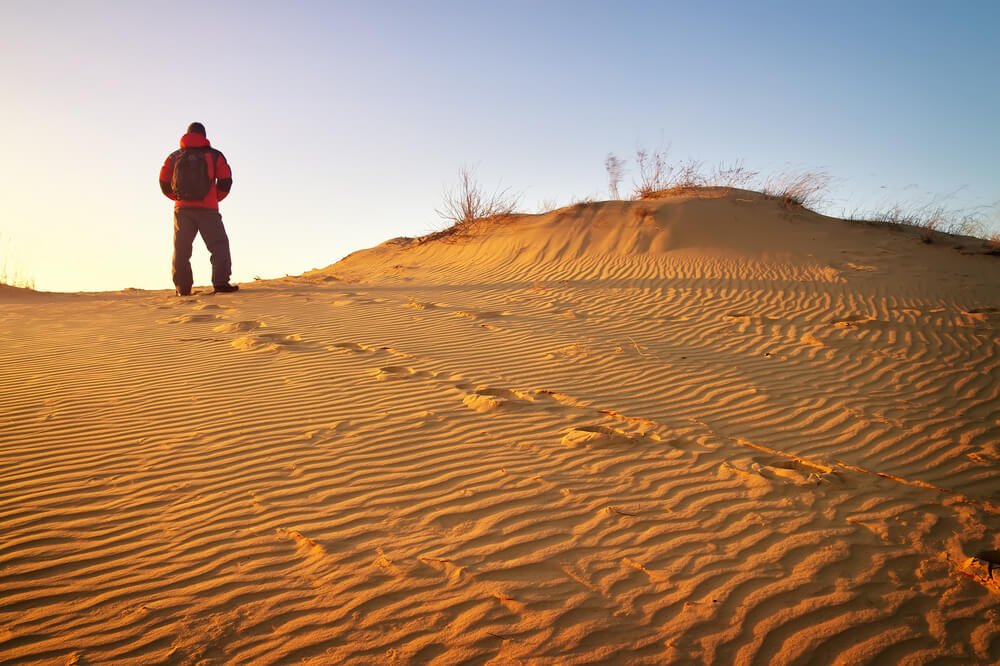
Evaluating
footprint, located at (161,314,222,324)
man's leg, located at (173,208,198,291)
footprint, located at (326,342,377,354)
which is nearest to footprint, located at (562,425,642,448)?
footprint, located at (326,342,377,354)

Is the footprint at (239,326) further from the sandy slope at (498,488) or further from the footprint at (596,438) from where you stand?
the footprint at (596,438)

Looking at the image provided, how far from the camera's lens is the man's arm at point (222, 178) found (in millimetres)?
9062

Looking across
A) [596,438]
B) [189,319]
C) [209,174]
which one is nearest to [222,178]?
[209,174]

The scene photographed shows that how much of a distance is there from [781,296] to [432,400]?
652cm

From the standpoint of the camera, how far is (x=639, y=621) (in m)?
2.40

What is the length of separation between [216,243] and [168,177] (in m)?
1.19

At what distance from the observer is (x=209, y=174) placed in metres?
8.90

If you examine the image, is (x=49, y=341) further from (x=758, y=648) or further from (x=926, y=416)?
(x=926, y=416)

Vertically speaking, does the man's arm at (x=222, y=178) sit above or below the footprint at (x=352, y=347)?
above

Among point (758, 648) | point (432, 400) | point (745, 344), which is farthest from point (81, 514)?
point (745, 344)

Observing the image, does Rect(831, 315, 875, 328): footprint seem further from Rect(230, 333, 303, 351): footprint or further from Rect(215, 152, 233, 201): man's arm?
Rect(215, 152, 233, 201): man's arm

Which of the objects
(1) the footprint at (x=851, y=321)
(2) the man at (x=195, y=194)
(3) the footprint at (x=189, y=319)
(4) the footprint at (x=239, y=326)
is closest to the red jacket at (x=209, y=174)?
(2) the man at (x=195, y=194)

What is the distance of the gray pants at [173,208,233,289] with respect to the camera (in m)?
9.05

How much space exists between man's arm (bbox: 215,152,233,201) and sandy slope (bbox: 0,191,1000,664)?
107 inches
